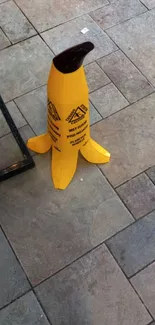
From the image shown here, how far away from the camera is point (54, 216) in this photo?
1.87m

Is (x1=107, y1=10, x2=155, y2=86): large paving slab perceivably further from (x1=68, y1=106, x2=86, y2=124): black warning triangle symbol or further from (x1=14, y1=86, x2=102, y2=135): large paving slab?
(x1=68, y1=106, x2=86, y2=124): black warning triangle symbol

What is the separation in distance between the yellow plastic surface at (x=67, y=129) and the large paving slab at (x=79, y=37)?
2.31ft

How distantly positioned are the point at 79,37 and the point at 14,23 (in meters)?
0.44

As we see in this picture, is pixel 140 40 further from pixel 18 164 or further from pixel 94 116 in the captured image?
pixel 18 164

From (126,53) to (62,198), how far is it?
107 centimetres

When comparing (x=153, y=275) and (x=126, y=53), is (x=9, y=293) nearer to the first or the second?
(x=153, y=275)

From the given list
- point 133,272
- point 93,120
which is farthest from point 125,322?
point 93,120

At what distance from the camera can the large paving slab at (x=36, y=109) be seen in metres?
2.13

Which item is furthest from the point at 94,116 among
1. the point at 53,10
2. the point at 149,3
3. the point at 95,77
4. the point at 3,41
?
the point at 149,3

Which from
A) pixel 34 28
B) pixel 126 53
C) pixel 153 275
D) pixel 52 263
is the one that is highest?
pixel 34 28

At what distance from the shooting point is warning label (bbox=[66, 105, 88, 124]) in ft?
5.37

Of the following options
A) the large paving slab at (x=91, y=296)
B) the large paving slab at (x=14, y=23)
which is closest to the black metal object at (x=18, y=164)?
the large paving slab at (x=91, y=296)

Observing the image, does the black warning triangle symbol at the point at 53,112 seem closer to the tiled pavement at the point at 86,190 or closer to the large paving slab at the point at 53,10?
the tiled pavement at the point at 86,190

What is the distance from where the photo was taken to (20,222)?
1.85 m
